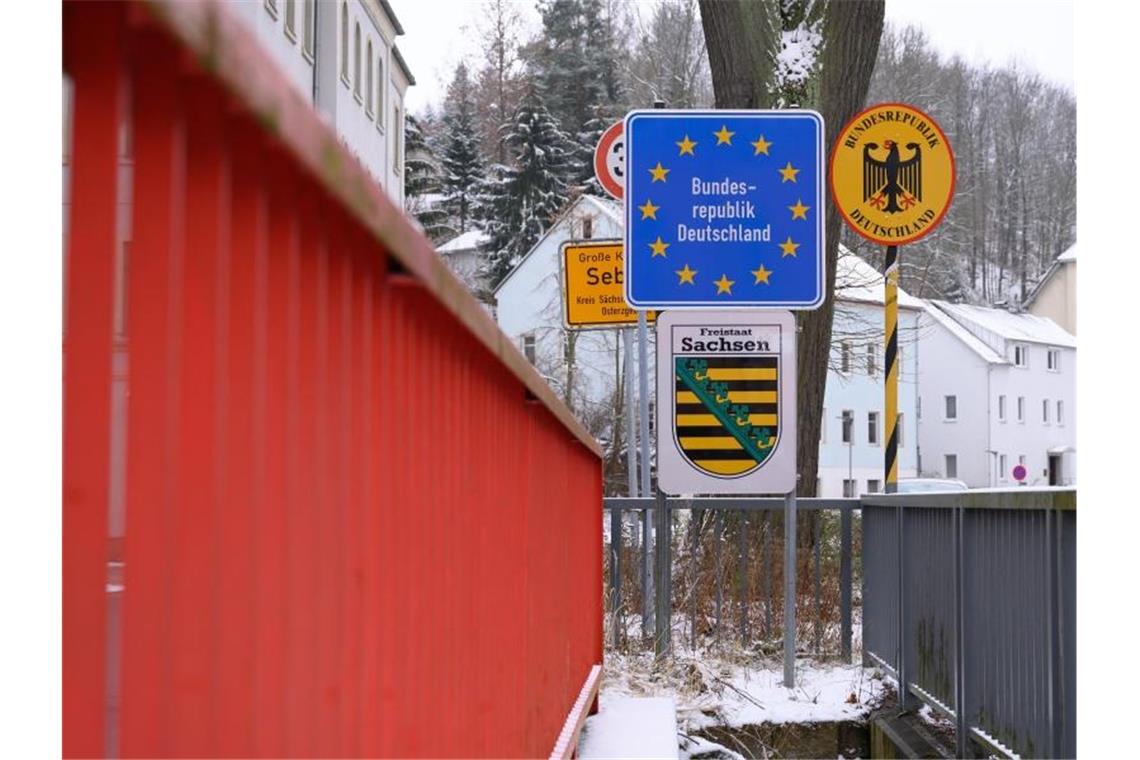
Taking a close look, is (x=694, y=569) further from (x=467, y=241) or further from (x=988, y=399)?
(x=988, y=399)

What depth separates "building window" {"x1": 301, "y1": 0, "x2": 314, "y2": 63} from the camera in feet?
123

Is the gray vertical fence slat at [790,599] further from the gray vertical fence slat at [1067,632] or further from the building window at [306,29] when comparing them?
the building window at [306,29]

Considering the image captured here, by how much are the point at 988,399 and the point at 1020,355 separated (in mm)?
3204

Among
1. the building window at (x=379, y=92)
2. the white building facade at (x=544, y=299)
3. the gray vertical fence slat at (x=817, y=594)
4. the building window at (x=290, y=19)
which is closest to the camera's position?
the gray vertical fence slat at (x=817, y=594)

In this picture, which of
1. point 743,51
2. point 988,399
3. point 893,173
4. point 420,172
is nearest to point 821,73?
point 743,51

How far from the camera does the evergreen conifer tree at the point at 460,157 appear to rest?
65375 mm

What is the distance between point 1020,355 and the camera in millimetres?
77625

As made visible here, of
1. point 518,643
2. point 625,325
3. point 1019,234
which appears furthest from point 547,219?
point 518,643

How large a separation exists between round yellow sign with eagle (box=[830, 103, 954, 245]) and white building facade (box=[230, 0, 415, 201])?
2181cm

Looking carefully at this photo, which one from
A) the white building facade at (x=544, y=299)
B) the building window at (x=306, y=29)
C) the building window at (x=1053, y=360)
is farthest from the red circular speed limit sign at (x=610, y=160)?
the building window at (x=1053, y=360)

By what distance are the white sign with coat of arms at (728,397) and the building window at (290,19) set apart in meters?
27.3

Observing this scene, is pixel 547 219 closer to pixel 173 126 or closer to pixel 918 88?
pixel 918 88

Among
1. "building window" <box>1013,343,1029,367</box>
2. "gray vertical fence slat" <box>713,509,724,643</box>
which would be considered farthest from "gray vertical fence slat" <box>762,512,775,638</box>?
"building window" <box>1013,343,1029,367</box>

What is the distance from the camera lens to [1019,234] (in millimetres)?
75250
